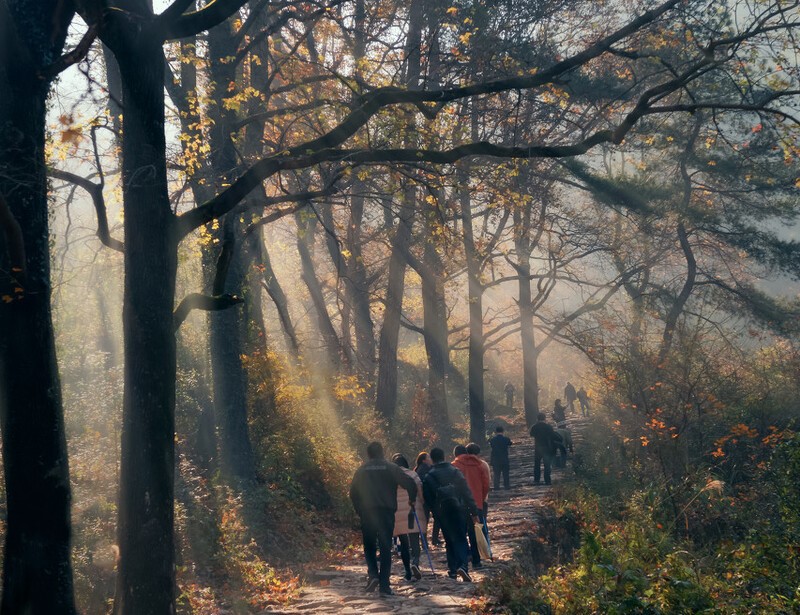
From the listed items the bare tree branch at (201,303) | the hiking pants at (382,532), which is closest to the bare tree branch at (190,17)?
the bare tree branch at (201,303)

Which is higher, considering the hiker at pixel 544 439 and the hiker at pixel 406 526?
the hiker at pixel 544 439

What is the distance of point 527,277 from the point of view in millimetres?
33125

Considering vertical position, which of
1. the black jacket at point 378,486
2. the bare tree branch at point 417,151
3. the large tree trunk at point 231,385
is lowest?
the black jacket at point 378,486

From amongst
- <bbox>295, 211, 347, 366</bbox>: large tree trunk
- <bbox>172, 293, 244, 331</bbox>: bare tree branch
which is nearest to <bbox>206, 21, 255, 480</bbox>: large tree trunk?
<bbox>172, 293, 244, 331</bbox>: bare tree branch

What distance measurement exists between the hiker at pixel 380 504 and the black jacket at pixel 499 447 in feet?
32.0

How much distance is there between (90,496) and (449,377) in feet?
103

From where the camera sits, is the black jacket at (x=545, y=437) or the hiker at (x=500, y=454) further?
the black jacket at (x=545, y=437)

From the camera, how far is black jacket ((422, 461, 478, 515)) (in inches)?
478

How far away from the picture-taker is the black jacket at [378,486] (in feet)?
36.7

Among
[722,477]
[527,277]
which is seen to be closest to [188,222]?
[722,477]

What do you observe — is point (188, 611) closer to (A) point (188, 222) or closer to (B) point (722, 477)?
(A) point (188, 222)

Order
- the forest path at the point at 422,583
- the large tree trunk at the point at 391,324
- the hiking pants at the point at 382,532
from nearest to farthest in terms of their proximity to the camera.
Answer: the forest path at the point at 422,583
the hiking pants at the point at 382,532
the large tree trunk at the point at 391,324

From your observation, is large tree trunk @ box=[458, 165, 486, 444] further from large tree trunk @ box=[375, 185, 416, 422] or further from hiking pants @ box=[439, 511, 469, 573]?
hiking pants @ box=[439, 511, 469, 573]

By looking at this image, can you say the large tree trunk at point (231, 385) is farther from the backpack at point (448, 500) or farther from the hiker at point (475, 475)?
the backpack at point (448, 500)
